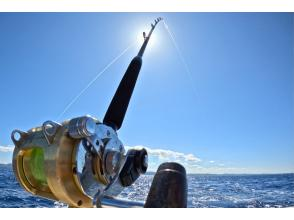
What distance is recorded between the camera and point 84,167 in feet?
3.07

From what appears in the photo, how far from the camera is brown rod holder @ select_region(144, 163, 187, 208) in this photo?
0.75 meters

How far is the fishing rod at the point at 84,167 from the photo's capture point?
79cm

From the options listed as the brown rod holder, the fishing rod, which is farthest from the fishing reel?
the brown rod holder

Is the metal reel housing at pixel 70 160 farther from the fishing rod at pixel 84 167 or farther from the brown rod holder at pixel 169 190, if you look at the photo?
the brown rod holder at pixel 169 190

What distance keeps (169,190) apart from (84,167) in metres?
0.30

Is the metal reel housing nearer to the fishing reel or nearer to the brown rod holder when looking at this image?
the fishing reel

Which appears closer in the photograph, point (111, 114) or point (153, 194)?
point (153, 194)

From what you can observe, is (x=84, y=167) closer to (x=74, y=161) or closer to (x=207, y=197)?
(x=74, y=161)

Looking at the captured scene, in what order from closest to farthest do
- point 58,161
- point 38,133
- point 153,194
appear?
→ point 153,194 < point 58,161 < point 38,133

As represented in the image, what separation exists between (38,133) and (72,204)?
0.25m

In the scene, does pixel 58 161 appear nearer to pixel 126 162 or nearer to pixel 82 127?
pixel 82 127

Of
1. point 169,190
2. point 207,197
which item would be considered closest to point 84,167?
point 169,190
